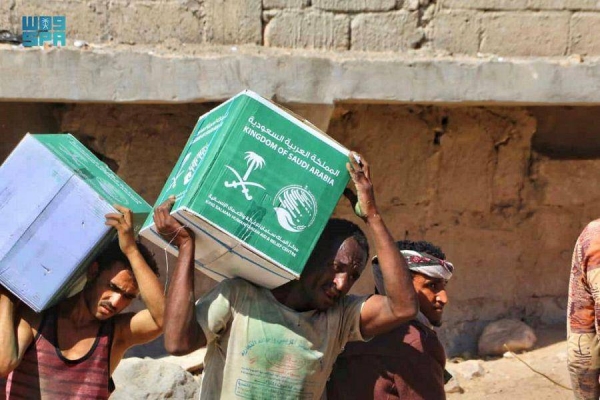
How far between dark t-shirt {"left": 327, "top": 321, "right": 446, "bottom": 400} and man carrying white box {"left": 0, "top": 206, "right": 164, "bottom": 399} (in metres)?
0.64

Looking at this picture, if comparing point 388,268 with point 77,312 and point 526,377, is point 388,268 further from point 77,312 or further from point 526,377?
point 526,377

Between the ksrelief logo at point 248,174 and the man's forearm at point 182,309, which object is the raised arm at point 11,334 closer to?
the man's forearm at point 182,309

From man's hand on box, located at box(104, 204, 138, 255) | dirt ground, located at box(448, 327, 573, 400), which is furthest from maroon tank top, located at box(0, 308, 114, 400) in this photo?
dirt ground, located at box(448, 327, 573, 400)

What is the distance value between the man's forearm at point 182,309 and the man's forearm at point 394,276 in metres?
0.59

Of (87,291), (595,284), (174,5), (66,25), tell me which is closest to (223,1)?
(174,5)

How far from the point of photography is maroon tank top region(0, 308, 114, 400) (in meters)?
3.93

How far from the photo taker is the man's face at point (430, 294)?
4.08m

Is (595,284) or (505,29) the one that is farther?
(505,29)

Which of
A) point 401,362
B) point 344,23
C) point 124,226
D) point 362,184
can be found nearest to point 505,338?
point 344,23

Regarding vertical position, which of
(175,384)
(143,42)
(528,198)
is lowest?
(175,384)

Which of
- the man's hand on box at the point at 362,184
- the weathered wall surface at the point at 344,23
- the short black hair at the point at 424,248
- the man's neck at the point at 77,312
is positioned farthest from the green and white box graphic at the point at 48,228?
the weathered wall surface at the point at 344,23

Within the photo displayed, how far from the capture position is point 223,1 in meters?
6.09

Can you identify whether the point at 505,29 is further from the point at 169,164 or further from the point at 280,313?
the point at 280,313

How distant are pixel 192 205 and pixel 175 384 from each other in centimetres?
225
